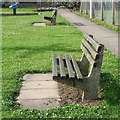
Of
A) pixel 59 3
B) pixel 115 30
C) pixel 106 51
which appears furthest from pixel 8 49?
pixel 59 3

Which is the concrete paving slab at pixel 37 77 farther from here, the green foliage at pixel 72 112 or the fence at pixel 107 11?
the fence at pixel 107 11

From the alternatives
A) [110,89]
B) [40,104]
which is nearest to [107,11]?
[110,89]

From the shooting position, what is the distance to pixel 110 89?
528 centimetres

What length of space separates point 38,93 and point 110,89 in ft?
4.19

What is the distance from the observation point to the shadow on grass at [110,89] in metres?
4.78

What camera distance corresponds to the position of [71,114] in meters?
4.23

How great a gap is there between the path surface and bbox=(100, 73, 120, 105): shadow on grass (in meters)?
0.82

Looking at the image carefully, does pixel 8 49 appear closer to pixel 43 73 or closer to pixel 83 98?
pixel 43 73

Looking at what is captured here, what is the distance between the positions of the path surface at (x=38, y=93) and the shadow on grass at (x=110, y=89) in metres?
0.82

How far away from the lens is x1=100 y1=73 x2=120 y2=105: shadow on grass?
4777 mm

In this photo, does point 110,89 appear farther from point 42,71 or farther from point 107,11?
point 107,11

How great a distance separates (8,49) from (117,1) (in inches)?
285

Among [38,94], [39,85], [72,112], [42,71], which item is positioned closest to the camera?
[72,112]

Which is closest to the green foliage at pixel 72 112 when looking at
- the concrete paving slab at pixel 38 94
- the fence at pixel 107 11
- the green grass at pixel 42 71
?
the green grass at pixel 42 71
